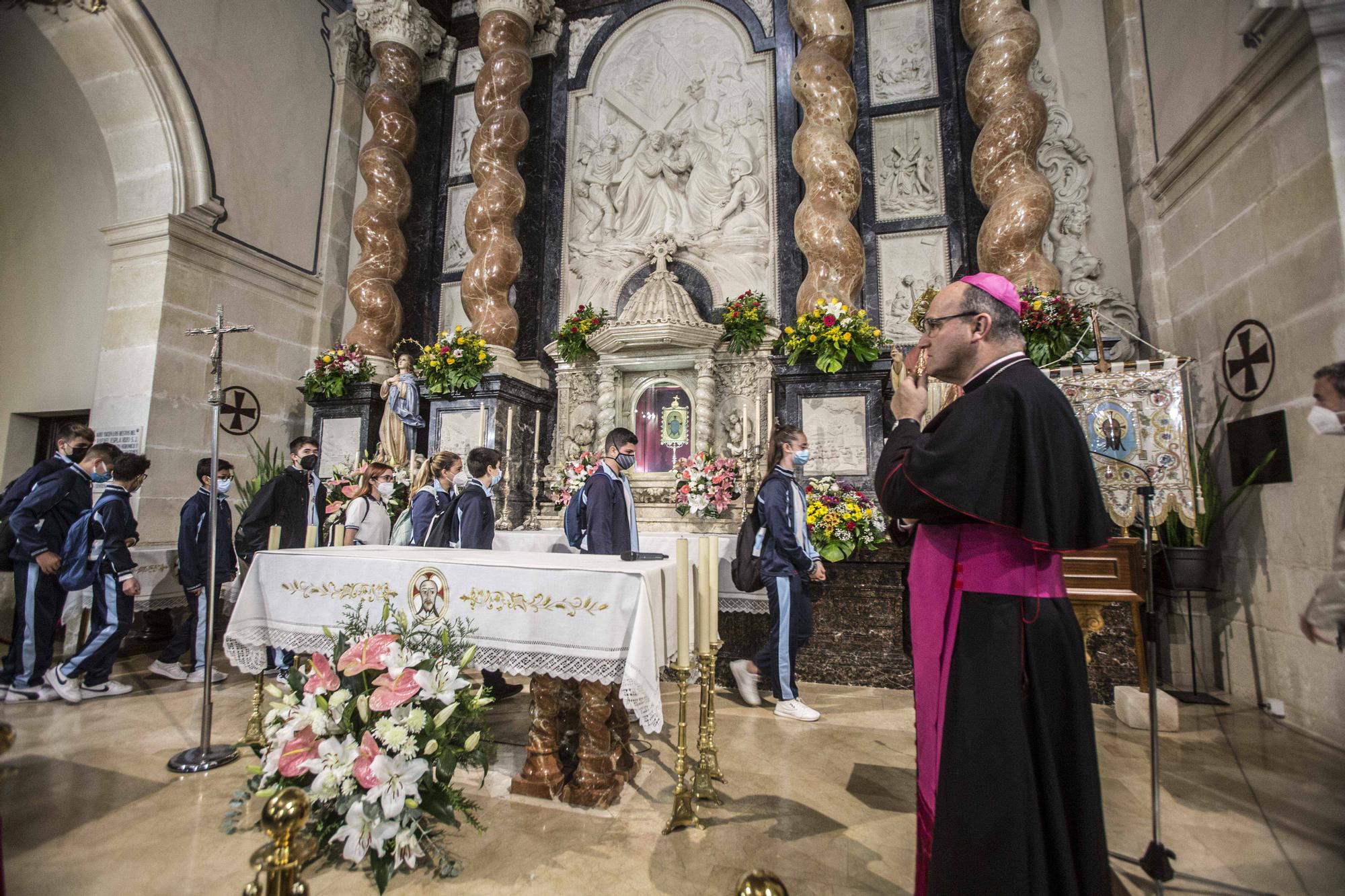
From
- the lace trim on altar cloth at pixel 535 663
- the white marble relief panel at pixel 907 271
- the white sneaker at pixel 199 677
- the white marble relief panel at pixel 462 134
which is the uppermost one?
the white marble relief panel at pixel 462 134

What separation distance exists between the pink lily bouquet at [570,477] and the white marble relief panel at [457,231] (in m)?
3.82

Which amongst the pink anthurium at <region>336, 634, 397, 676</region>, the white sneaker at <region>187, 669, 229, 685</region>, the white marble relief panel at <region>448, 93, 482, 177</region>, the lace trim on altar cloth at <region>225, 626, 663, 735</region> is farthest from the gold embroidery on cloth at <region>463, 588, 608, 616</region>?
the white marble relief panel at <region>448, 93, 482, 177</region>

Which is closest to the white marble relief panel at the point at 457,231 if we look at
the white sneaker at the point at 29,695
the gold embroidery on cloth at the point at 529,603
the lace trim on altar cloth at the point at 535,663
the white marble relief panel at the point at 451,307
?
the white marble relief panel at the point at 451,307

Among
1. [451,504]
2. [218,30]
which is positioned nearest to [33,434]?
[218,30]

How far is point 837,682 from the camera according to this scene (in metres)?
5.32

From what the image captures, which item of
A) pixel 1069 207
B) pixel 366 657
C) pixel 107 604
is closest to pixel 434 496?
pixel 107 604

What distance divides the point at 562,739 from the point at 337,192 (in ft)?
30.1

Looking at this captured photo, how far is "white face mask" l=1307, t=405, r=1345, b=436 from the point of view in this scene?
2156 mm

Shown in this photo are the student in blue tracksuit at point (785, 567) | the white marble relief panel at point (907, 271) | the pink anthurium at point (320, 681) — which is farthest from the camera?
the white marble relief panel at point (907, 271)

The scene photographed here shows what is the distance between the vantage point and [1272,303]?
4.60 metres

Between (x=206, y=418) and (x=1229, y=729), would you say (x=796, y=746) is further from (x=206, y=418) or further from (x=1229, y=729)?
(x=206, y=418)

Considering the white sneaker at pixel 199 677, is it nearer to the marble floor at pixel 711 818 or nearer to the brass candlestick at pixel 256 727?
the marble floor at pixel 711 818

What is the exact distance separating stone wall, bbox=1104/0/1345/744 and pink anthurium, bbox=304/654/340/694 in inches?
215

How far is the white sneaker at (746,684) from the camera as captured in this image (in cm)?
480
